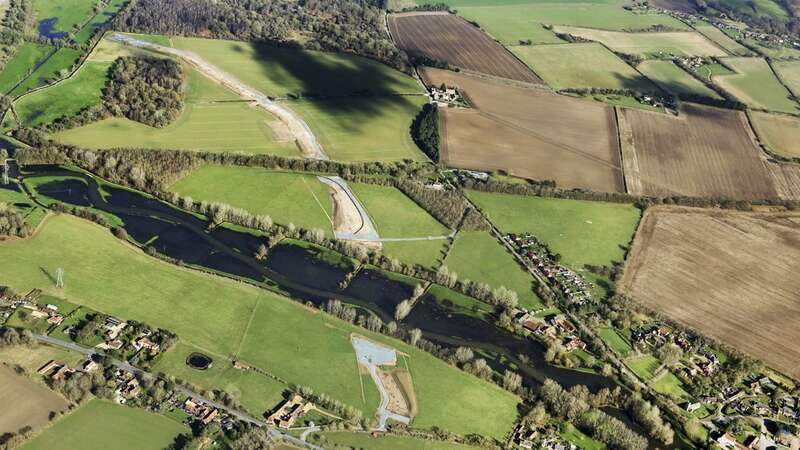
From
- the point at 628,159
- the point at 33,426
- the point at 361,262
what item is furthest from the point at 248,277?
the point at 628,159

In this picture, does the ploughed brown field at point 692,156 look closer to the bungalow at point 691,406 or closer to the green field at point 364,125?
the green field at point 364,125

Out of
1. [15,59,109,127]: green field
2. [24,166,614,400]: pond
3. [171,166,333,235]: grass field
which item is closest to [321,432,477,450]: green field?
[24,166,614,400]: pond

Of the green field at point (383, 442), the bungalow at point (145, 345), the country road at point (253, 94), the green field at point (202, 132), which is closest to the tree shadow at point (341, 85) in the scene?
the country road at point (253, 94)

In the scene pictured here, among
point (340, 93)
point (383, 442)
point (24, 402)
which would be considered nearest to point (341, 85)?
point (340, 93)

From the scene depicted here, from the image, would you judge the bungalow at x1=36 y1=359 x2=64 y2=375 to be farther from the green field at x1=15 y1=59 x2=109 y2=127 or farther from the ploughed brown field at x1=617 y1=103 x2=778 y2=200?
the ploughed brown field at x1=617 y1=103 x2=778 y2=200

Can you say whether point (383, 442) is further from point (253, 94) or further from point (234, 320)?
point (253, 94)
